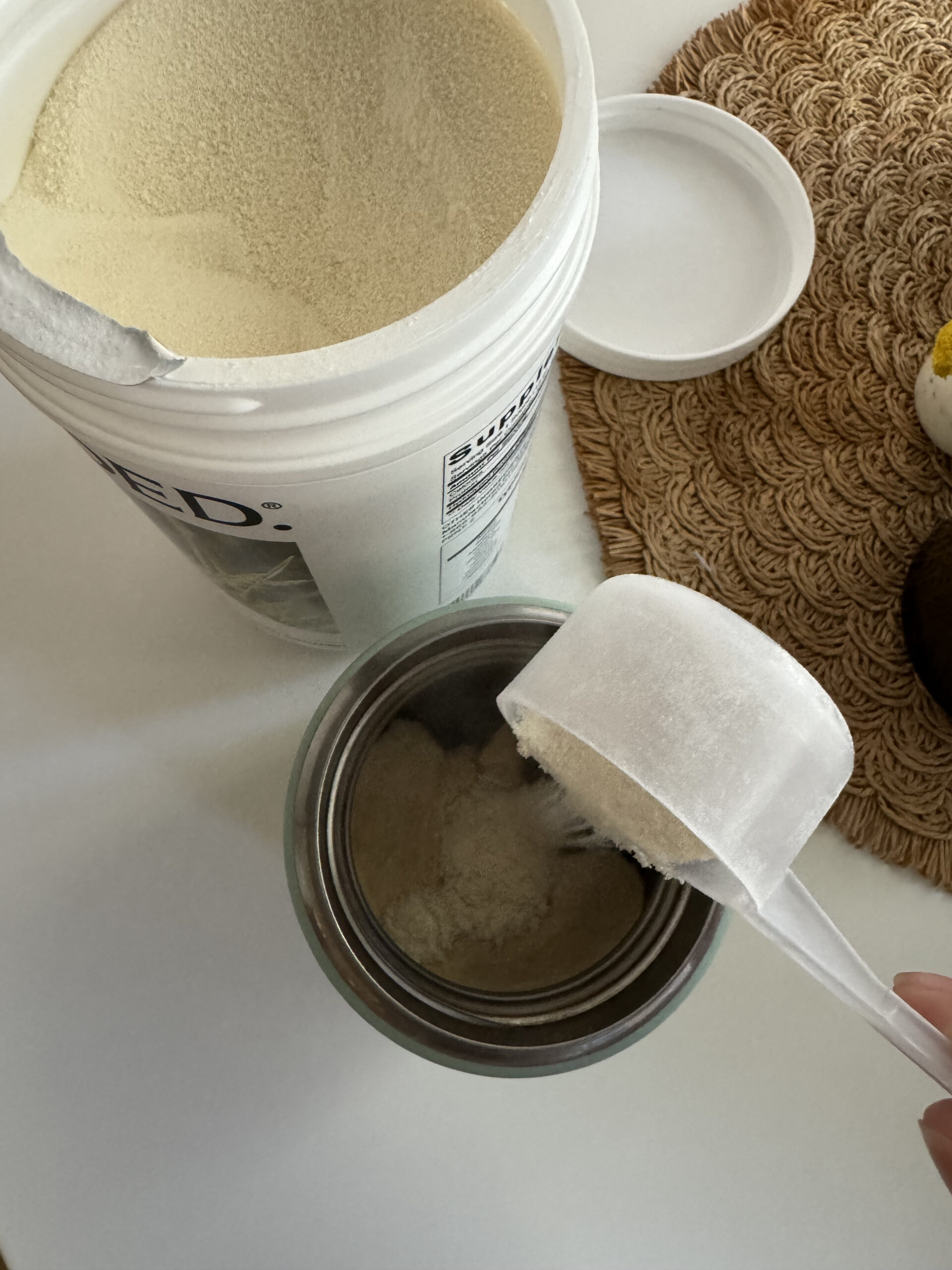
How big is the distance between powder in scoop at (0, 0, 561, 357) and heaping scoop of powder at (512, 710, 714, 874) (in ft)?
0.56

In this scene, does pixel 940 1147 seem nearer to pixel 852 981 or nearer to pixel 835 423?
pixel 852 981

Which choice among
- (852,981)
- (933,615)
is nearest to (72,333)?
(852,981)

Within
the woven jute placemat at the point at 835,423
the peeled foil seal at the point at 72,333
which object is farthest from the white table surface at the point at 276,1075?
the peeled foil seal at the point at 72,333

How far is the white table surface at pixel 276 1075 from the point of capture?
481 mm

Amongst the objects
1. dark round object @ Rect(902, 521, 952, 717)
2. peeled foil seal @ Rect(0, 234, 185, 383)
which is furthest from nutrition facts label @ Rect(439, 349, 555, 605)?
dark round object @ Rect(902, 521, 952, 717)

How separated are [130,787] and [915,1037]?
0.41 metres

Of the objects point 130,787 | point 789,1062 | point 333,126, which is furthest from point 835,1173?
point 333,126

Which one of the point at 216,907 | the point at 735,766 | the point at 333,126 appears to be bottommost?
the point at 216,907

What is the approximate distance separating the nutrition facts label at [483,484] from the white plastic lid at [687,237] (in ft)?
0.63

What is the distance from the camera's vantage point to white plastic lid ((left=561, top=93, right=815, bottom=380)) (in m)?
0.61

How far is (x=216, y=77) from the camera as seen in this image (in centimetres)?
36

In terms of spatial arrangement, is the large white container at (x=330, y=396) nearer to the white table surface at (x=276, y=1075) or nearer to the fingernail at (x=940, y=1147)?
the white table surface at (x=276, y=1075)

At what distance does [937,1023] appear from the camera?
370 millimetres

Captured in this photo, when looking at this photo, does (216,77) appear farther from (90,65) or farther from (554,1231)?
(554,1231)
